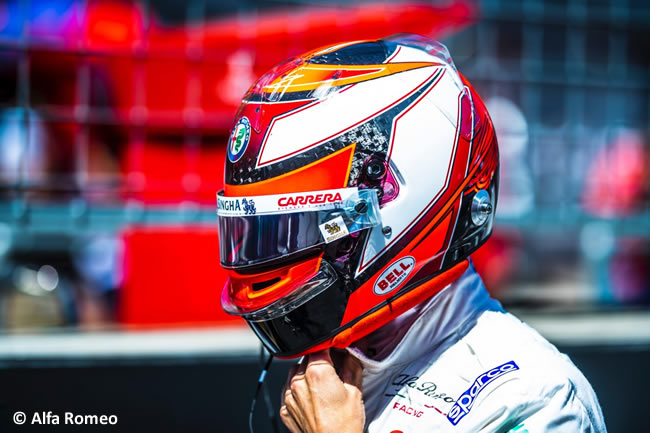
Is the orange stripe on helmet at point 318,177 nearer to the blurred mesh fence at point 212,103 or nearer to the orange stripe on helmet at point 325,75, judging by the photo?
the orange stripe on helmet at point 325,75

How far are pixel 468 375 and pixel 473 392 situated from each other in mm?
31

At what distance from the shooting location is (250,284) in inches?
38.5

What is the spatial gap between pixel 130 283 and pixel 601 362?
50.8 inches

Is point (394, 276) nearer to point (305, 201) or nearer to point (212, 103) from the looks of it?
point (305, 201)

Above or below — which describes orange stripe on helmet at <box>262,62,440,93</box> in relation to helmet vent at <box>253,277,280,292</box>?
above

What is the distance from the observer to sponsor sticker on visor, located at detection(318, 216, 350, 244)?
A: 0.94 metres

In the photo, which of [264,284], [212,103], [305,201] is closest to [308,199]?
[305,201]

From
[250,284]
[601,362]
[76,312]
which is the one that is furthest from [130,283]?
[601,362]

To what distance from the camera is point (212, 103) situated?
7.19 ft

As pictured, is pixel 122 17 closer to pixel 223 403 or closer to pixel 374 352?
pixel 223 403

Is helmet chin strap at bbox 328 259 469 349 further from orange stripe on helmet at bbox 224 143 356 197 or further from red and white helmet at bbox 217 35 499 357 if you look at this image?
orange stripe on helmet at bbox 224 143 356 197

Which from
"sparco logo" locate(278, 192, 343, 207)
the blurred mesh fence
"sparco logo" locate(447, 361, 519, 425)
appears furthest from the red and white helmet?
the blurred mesh fence

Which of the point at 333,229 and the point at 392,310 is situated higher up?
the point at 333,229

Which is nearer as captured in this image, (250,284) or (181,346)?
(250,284)
